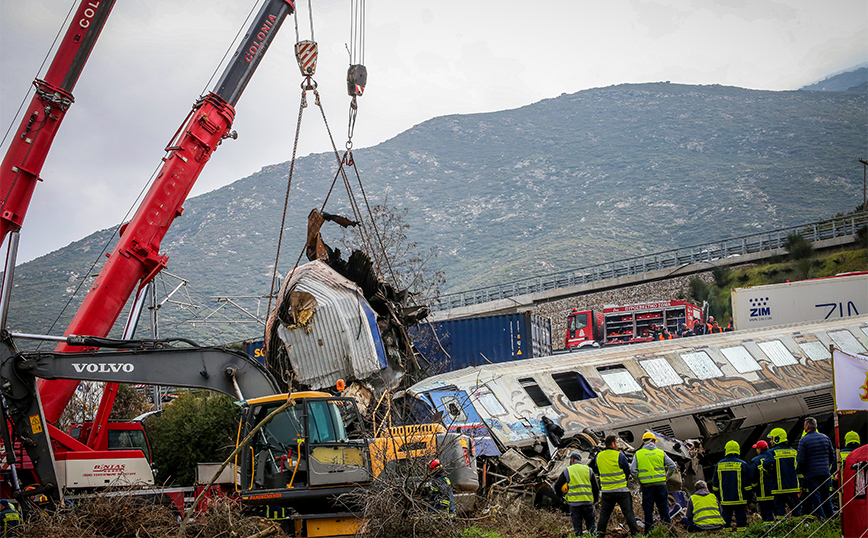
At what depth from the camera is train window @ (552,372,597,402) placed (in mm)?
15953

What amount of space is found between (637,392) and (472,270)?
384 ft

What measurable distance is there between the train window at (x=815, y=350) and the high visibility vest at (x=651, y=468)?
1120 centimetres

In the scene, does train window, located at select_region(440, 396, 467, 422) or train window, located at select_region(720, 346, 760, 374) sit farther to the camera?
train window, located at select_region(720, 346, 760, 374)

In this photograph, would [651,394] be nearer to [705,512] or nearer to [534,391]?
[534,391]

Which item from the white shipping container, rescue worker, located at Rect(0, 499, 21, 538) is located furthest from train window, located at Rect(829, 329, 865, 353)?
rescue worker, located at Rect(0, 499, 21, 538)

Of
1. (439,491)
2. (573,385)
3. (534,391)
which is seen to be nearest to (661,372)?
(573,385)

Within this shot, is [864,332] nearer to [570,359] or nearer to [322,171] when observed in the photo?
[570,359]

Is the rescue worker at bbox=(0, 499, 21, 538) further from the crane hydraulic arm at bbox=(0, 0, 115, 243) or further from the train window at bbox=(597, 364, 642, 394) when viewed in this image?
the train window at bbox=(597, 364, 642, 394)

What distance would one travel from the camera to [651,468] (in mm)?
10234

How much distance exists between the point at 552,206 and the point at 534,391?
15619 centimetres

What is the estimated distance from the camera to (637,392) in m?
16.1

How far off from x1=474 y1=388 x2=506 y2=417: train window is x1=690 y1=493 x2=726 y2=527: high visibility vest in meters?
4.69

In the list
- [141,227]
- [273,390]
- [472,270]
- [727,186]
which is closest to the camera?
[273,390]

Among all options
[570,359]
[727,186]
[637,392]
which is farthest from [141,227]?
[727,186]
